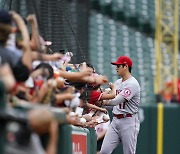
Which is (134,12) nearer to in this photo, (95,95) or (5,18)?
(95,95)

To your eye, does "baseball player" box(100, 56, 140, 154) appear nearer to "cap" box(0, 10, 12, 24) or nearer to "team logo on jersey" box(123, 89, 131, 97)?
"team logo on jersey" box(123, 89, 131, 97)

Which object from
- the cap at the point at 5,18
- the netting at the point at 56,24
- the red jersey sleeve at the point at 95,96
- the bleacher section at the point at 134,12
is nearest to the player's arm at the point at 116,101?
the red jersey sleeve at the point at 95,96

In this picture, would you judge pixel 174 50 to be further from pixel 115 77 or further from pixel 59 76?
pixel 59 76

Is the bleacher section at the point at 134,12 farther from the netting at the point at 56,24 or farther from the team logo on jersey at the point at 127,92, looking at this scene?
the team logo on jersey at the point at 127,92

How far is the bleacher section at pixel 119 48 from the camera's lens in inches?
667

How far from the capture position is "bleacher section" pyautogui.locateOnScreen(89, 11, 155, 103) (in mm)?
16953

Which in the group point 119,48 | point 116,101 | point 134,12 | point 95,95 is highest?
point 134,12

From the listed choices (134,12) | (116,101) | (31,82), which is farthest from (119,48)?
(31,82)

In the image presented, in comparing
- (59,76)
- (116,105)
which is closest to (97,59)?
(116,105)

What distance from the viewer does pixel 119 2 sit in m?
18.4

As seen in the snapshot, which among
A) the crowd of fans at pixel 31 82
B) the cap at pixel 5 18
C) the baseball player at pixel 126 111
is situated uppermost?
the cap at pixel 5 18

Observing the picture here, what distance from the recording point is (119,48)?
58.3 feet

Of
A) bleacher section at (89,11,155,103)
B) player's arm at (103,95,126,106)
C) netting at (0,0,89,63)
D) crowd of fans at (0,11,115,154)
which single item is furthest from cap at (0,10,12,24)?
bleacher section at (89,11,155,103)

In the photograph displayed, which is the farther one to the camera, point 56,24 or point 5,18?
point 56,24
